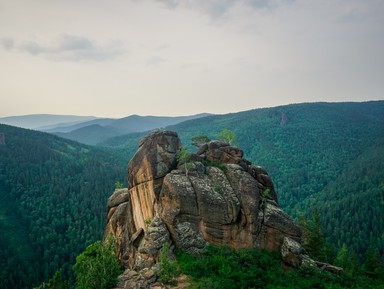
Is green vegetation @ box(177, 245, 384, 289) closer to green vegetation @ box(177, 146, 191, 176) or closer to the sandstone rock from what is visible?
green vegetation @ box(177, 146, 191, 176)

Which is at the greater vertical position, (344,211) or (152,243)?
(152,243)

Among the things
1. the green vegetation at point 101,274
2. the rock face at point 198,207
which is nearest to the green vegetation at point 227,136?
the rock face at point 198,207

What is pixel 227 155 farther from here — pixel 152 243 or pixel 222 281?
pixel 222 281

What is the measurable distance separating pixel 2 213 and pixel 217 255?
196 m

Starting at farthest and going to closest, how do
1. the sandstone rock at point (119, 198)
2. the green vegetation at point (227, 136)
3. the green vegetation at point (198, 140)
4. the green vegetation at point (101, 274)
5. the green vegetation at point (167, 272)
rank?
the sandstone rock at point (119, 198) < the green vegetation at point (227, 136) < the green vegetation at point (198, 140) < the green vegetation at point (101, 274) < the green vegetation at point (167, 272)

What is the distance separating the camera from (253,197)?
45.6 metres

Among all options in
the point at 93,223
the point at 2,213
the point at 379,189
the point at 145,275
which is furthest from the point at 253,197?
the point at 2,213

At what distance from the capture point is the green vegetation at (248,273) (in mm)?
34062

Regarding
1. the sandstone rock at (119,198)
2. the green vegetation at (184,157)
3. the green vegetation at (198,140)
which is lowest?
the sandstone rock at (119,198)

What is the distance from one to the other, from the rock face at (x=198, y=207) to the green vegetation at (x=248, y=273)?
1886 mm

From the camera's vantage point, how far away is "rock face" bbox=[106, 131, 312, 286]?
41438mm

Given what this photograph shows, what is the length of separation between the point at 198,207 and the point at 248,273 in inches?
447

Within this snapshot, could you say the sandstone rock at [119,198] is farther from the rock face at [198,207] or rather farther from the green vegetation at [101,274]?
the green vegetation at [101,274]

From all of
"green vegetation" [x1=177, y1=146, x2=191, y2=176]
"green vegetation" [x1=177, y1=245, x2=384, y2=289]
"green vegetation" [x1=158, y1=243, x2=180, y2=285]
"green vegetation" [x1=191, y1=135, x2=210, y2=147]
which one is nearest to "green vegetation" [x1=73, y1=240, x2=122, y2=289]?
"green vegetation" [x1=158, y1=243, x2=180, y2=285]
